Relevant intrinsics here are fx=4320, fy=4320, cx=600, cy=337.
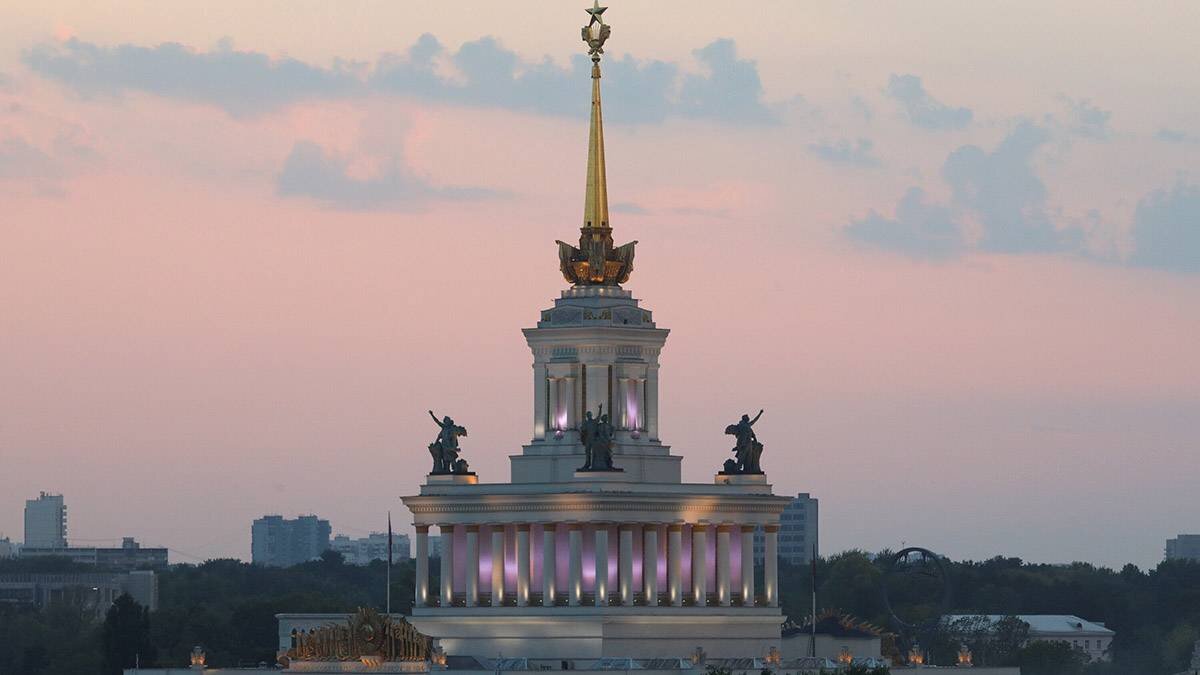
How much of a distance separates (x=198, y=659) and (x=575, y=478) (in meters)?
15.7

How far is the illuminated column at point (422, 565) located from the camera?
531ft

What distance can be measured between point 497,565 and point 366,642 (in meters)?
6.44

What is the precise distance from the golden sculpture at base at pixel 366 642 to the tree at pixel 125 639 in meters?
19.8

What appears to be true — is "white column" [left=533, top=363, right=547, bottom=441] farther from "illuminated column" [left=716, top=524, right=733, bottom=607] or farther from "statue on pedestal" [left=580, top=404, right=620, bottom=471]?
"illuminated column" [left=716, top=524, right=733, bottom=607]

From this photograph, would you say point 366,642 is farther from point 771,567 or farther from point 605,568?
point 771,567

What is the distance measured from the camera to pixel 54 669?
192 m

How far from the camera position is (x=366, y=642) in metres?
156

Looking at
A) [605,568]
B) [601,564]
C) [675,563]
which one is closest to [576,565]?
[601,564]

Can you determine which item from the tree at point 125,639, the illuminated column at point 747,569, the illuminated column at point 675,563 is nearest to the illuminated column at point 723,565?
the illuminated column at point 747,569

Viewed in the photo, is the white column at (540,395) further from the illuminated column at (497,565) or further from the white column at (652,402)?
the illuminated column at (497,565)

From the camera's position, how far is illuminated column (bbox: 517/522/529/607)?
520 feet

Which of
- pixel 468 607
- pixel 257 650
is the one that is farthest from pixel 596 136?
pixel 257 650

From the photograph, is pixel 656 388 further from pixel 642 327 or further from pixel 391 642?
pixel 391 642

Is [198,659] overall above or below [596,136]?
below
